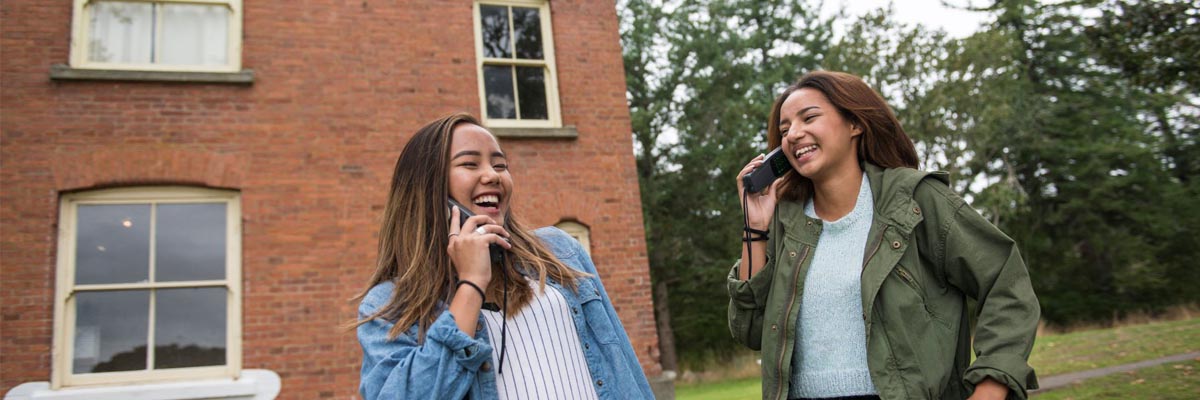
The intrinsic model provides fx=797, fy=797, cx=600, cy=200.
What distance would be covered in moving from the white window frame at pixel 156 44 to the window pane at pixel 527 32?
2922 millimetres

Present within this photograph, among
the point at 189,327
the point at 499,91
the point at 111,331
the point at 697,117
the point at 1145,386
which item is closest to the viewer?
the point at 111,331

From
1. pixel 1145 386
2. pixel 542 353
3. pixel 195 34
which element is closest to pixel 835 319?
pixel 542 353

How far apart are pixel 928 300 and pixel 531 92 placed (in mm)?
7254

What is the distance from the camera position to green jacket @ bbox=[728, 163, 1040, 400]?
6.90 ft

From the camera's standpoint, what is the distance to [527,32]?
9.27m

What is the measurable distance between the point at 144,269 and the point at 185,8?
8.75 ft

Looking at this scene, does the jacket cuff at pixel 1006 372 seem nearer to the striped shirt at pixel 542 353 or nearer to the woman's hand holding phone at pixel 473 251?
the striped shirt at pixel 542 353

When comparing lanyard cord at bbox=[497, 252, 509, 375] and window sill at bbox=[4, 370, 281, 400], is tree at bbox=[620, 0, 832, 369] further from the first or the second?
lanyard cord at bbox=[497, 252, 509, 375]

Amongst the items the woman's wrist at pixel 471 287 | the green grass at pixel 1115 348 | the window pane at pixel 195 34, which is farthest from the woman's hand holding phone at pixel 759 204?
the green grass at pixel 1115 348

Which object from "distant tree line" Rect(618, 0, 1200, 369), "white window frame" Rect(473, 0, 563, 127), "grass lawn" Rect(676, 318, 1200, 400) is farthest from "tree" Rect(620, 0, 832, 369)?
"white window frame" Rect(473, 0, 563, 127)

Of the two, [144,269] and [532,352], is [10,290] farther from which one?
[532,352]

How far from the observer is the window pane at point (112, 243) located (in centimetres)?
721

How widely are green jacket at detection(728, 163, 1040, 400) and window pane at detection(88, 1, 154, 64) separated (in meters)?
7.60

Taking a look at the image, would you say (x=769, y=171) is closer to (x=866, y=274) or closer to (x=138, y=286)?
(x=866, y=274)
